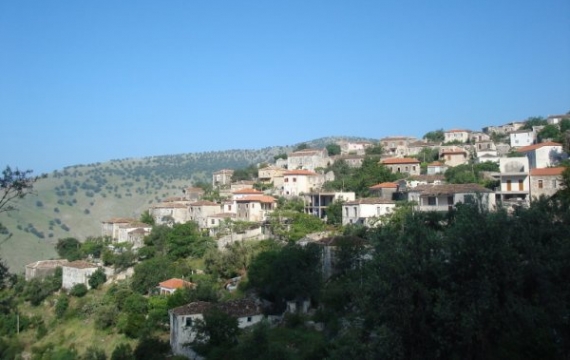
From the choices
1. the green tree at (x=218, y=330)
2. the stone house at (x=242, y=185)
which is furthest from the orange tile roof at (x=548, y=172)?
the stone house at (x=242, y=185)

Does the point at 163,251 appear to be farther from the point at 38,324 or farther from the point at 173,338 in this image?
the point at 173,338

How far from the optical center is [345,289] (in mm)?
30281

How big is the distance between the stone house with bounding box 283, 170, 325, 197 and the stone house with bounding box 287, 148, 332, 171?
8463 millimetres

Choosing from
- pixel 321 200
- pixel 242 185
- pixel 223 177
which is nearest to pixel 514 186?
pixel 321 200

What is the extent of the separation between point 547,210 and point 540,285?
16.6 feet

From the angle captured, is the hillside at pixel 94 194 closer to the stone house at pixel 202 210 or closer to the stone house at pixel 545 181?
the stone house at pixel 202 210

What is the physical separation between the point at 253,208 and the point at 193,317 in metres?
21.3

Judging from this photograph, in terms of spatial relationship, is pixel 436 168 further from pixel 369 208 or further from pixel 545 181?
pixel 545 181

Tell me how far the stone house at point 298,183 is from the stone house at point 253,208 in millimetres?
5594

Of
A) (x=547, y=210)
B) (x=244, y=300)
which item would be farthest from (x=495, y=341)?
(x=244, y=300)

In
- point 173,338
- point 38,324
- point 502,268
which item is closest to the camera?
point 502,268

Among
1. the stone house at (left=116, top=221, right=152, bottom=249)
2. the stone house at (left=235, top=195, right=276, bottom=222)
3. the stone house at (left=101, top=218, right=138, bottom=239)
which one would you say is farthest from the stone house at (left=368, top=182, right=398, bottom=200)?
the stone house at (left=101, top=218, right=138, bottom=239)

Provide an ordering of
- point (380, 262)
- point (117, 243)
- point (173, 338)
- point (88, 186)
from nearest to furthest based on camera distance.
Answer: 1. point (380, 262)
2. point (173, 338)
3. point (117, 243)
4. point (88, 186)

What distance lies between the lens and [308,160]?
70.5m
